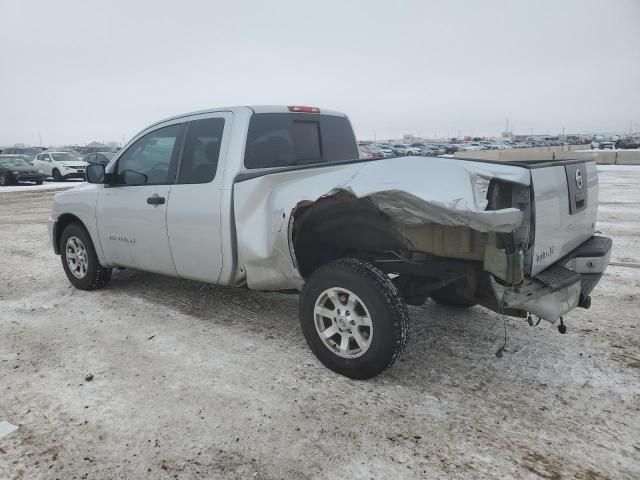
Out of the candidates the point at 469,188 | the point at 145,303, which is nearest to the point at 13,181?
the point at 145,303

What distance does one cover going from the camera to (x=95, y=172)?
5105mm

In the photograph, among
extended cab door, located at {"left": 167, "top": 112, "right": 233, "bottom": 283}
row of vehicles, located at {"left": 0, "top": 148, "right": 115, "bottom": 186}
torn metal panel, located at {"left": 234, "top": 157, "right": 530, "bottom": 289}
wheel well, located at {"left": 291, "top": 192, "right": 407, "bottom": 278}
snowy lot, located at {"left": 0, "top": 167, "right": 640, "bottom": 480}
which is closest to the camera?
snowy lot, located at {"left": 0, "top": 167, "right": 640, "bottom": 480}

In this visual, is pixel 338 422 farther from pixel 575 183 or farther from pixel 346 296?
pixel 575 183

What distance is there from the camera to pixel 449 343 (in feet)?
13.2

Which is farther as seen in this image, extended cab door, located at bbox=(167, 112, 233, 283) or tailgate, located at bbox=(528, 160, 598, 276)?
extended cab door, located at bbox=(167, 112, 233, 283)

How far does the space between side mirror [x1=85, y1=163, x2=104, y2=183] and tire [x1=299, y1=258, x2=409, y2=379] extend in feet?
9.25

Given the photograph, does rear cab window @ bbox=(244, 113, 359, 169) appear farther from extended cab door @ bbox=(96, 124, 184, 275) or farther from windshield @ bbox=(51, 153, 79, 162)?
windshield @ bbox=(51, 153, 79, 162)

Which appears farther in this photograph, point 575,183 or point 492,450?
point 575,183

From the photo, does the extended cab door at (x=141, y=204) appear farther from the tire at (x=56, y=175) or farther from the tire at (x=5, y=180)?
the tire at (x=56, y=175)

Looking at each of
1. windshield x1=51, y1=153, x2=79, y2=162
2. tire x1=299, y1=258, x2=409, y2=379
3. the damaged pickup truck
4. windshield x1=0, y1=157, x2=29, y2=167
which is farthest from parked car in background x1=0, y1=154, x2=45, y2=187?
tire x1=299, y1=258, x2=409, y2=379

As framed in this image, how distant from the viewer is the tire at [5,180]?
2320cm

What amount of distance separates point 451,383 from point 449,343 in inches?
27.5

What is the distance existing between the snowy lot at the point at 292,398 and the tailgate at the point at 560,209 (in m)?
0.88

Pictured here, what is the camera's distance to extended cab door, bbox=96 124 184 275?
15.1 feet
